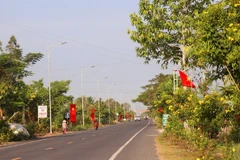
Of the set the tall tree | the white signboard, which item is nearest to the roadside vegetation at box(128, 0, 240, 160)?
the tall tree

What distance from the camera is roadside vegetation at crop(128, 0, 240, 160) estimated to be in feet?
34.2

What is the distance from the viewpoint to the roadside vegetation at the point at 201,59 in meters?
10.4

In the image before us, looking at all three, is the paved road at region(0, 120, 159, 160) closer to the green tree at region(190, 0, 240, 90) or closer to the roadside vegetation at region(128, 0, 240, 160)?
the roadside vegetation at region(128, 0, 240, 160)

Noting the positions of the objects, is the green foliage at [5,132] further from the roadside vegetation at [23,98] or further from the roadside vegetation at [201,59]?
the roadside vegetation at [201,59]

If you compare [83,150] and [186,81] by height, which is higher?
[186,81]

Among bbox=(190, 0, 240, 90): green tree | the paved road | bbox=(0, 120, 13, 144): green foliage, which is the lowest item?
the paved road

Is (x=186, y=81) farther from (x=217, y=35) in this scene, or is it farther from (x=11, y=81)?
(x=11, y=81)

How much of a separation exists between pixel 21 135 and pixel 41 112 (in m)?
12.4

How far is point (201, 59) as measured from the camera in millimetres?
10805

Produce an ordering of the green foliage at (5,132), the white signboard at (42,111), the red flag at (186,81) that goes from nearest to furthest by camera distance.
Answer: the red flag at (186,81) → the green foliage at (5,132) → the white signboard at (42,111)

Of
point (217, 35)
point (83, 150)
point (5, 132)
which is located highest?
point (217, 35)

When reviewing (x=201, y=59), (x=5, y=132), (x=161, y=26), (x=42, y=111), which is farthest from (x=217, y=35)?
(x=42, y=111)

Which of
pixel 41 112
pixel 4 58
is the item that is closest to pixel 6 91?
pixel 4 58

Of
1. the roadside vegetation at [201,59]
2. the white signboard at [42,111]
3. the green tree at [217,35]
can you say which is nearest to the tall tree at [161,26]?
the roadside vegetation at [201,59]
